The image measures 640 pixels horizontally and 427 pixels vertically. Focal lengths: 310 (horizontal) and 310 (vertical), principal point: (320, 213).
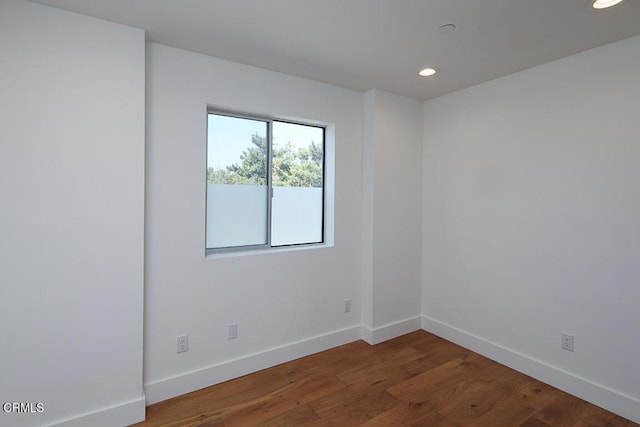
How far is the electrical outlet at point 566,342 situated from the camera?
2344mm

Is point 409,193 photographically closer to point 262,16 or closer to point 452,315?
point 452,315

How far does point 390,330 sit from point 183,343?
2009 millimetres

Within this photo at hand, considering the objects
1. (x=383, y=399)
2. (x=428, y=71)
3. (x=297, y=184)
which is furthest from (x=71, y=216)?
(x=428, y=71)

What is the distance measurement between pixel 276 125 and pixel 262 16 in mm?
1061

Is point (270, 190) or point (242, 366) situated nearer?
point (242, 366)

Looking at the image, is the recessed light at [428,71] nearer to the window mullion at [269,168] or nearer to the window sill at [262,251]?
the window mullion at [269,168]

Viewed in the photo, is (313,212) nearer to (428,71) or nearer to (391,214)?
(391,214)

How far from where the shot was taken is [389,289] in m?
Result: 3.25

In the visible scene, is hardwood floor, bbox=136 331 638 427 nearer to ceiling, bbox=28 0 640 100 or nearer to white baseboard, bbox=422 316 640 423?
white baseboard, bbox=422 316 640 423

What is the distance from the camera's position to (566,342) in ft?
7.77

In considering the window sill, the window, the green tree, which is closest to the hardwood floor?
the window sill

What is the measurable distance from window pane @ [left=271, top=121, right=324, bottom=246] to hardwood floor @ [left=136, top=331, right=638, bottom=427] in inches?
45.8

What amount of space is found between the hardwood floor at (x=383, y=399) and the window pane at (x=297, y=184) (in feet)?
3.82

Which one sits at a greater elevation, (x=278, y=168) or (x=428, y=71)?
(x=428, y=71)
